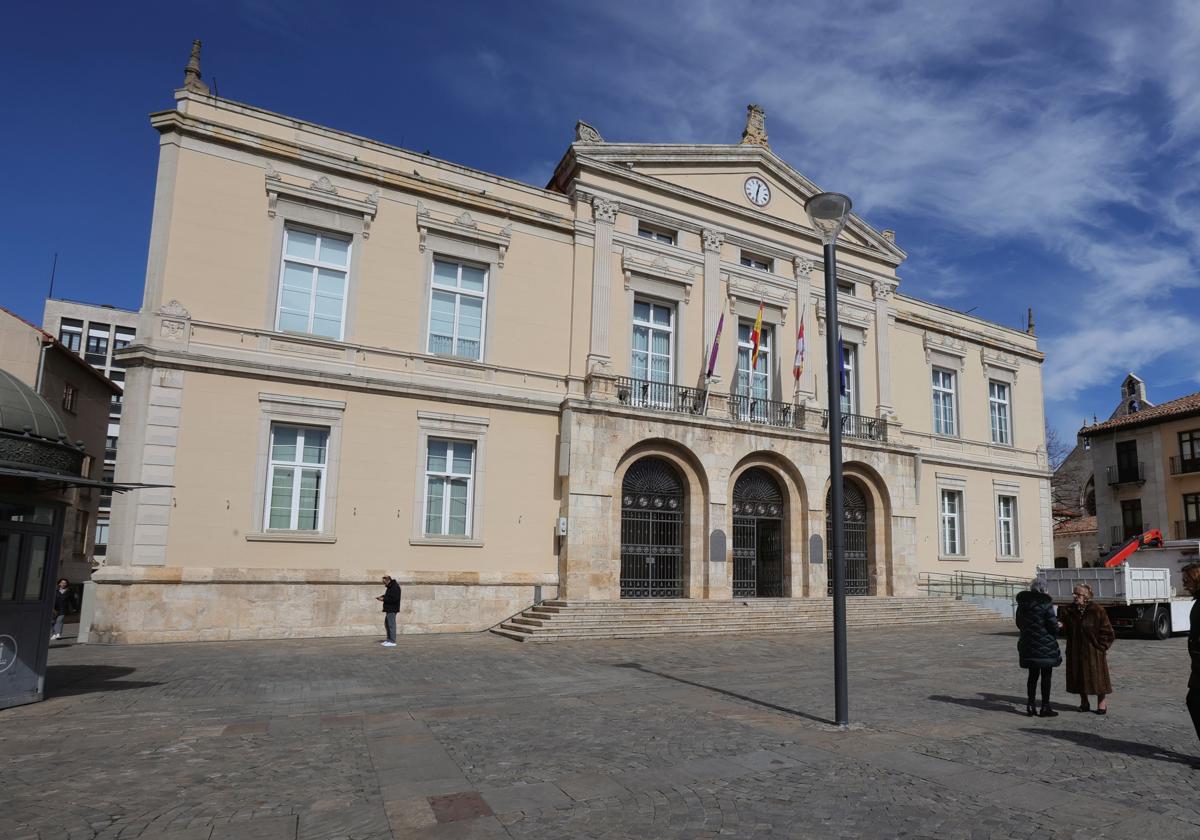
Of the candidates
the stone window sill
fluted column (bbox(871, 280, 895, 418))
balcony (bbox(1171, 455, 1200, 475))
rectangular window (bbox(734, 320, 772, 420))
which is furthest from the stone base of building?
balcony (bbox(1171, 455, 1200, 475))

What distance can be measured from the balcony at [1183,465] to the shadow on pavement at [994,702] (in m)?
34.4

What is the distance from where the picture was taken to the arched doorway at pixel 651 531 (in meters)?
21.3

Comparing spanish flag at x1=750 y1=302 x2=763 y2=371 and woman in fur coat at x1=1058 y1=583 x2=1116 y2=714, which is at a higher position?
spanish flag at x1=750 y1=302 x2=763 y2=371

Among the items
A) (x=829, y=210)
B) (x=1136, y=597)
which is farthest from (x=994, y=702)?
(x=1136, y=597)

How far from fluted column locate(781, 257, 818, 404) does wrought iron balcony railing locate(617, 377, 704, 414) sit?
3.96 meters

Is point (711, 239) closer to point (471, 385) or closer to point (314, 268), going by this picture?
point (471, 385)

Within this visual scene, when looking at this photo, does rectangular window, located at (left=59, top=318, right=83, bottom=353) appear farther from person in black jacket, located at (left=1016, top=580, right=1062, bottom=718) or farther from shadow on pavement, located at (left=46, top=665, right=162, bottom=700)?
person in black jacket, located at (left=1016, top=580, right=1062, bottom=718)

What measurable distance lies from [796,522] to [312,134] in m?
17.2

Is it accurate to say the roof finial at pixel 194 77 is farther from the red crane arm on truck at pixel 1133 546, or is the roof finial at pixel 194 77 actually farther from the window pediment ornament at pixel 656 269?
the red crane arm on truck at pixel 1133 546

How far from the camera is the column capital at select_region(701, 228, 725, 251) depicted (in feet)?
78.2

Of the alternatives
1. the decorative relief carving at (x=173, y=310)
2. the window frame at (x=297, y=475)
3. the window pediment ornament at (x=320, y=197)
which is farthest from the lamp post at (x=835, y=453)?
the decorative relief carving at (x=173, y=310)

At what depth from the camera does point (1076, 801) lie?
5574 mm

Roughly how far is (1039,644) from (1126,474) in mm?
37194

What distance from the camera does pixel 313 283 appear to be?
738 inches
